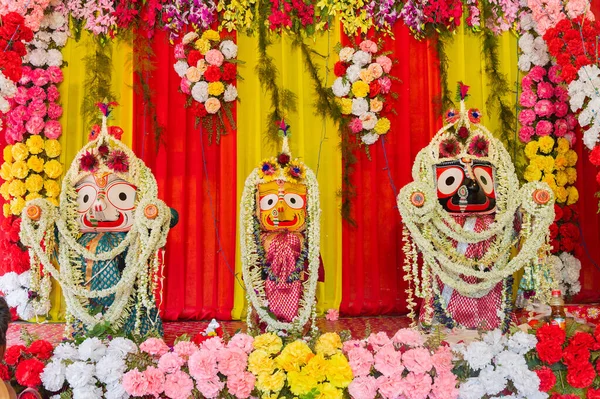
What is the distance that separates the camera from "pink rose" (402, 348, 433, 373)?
3.57 metres

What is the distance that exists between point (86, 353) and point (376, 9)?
14.5ft

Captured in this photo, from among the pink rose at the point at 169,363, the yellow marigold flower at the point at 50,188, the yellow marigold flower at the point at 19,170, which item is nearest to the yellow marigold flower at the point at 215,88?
the yellow marigold flower at the point at 50,188

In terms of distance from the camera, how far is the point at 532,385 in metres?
3.62

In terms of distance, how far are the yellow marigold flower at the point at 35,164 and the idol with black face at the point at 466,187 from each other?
3.57 metres

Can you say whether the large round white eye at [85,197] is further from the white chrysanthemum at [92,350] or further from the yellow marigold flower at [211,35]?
the yellow marigold flower at [211,35]

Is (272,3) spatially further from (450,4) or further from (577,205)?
(577,205)

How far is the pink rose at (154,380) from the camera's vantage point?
3.51 m

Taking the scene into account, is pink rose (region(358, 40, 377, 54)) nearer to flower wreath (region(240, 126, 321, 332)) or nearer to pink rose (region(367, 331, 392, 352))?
flower wreath (region(240, 126, 321, 332))

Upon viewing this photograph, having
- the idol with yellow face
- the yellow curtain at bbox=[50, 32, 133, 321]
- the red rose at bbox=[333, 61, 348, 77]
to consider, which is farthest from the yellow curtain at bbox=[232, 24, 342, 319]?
the idol with yellow face

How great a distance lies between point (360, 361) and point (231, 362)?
2.28 feet

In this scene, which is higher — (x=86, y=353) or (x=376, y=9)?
(x=376, y=9)

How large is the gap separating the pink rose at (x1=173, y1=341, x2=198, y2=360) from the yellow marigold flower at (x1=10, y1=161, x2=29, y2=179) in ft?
10.2

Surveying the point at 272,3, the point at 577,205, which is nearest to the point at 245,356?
the point at 272,3

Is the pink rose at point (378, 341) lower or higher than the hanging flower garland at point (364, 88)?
lower
